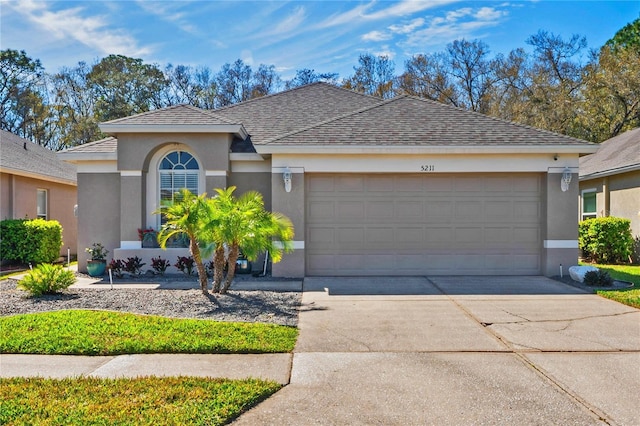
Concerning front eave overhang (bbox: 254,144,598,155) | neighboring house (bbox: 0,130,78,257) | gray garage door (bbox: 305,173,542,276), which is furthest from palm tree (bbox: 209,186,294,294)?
neighboring house (bbox: 0,130,78,257)

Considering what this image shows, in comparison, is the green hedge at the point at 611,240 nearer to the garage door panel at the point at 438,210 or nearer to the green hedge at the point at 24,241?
the garage door panel at the point at 438,210

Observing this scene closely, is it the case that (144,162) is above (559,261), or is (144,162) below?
above

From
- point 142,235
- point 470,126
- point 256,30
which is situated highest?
point 256,30

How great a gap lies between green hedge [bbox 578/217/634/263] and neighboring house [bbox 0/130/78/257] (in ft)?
52.2

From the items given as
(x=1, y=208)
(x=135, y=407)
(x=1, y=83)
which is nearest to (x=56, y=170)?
(x=1, y=208)

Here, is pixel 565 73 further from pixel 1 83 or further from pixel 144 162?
pixel 1 83

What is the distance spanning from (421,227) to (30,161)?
14196 mm

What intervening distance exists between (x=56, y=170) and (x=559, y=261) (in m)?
17.4

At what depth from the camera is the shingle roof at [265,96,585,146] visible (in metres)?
11.0

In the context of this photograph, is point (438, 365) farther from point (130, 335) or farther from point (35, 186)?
point (35, 186)

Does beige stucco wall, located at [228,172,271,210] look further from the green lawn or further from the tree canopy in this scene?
the tree canopy

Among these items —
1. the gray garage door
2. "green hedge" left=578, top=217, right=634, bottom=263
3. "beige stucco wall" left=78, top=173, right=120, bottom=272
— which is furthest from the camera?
"green hedge" left=578, top=217, right=634, bottom=263

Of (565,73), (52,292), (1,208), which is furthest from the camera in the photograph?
(565,73)

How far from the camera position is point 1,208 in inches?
580
